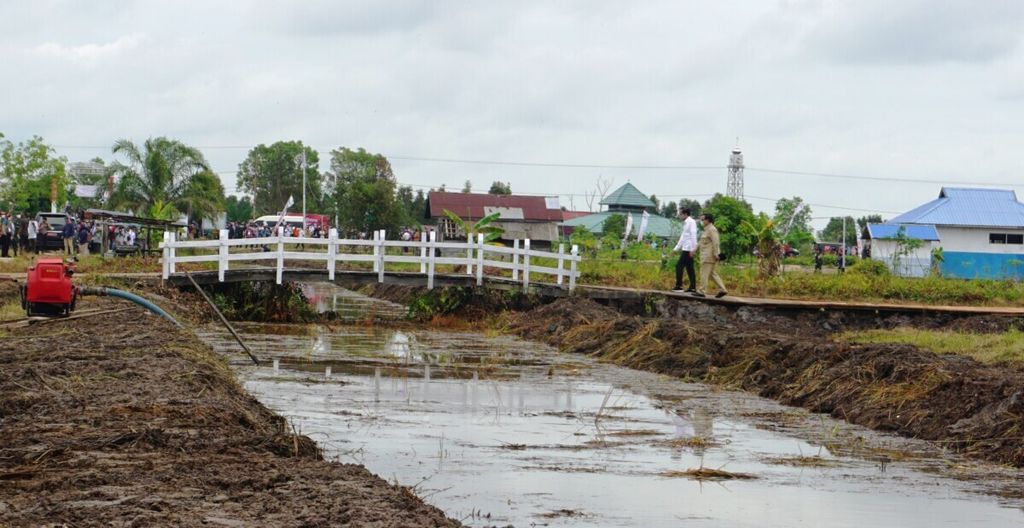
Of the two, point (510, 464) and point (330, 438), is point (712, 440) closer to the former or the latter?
point (510, 464)

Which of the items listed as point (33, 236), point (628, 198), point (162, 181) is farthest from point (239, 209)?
point (33, 236)

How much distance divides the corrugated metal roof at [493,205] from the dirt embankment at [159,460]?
72593 mm

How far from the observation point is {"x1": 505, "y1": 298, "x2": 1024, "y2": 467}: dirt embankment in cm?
1141

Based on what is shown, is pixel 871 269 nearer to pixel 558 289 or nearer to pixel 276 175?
pixel 558 289

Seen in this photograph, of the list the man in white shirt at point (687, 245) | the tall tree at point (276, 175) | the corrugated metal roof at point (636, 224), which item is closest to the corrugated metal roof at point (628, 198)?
the corrugated metal roof at point (636, 224)

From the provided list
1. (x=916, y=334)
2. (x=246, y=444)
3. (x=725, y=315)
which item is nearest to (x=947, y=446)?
(x=246, y=444)

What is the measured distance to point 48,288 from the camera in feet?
47.0

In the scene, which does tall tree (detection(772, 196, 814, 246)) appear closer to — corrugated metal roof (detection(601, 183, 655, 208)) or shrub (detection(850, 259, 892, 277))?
shrub (detection(850, 259, 892, 277))

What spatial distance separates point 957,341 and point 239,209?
133447 millimetres

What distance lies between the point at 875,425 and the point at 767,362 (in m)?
3.74

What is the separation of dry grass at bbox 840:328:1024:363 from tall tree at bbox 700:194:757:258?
66.3 ft

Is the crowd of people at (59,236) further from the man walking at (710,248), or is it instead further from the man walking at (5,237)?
the man walking at (710,248)

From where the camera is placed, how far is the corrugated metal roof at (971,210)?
2237 inches

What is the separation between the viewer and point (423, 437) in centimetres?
1112
